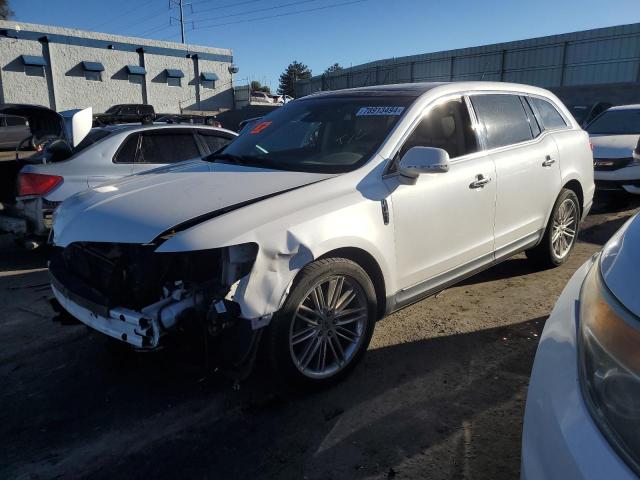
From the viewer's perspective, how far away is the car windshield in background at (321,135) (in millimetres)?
3387

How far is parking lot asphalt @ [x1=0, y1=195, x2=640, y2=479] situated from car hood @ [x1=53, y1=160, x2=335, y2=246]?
699 mm

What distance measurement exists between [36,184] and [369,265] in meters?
4.11

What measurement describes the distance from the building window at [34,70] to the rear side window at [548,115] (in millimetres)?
31736

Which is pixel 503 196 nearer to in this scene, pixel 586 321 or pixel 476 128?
pixel 476 128

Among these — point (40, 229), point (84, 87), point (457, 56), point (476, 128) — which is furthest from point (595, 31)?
point (84, 87)

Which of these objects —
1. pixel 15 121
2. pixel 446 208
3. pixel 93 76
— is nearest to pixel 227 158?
pixel 446 208

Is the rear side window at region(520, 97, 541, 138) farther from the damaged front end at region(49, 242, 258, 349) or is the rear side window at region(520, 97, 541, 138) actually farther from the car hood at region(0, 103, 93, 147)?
the car hood at region(0, 103, 93, 147)

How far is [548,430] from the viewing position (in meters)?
1.37

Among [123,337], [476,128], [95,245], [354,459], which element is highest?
[476,128]

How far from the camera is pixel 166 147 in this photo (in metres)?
6.44

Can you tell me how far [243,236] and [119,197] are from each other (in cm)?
102

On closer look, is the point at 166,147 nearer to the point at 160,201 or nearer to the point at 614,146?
the point at 160,201

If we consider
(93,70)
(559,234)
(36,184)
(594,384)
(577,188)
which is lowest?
(559,234)

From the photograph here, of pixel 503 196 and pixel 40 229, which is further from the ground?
pixel 503 196
